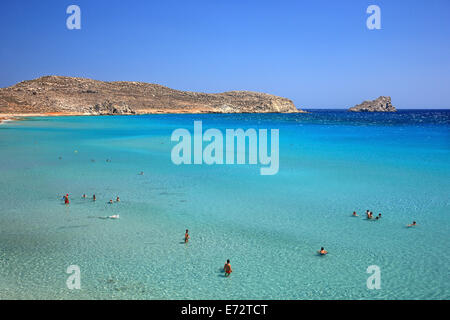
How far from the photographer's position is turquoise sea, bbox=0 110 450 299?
36.7ft

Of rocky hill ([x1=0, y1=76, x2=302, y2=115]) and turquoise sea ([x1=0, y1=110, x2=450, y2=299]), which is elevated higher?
rocky hill ([x1=0, y1=76, x2=302, y2=115])

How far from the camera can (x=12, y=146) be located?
40281mm

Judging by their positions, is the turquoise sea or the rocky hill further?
the rocky hill

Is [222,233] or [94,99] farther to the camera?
[94,99]

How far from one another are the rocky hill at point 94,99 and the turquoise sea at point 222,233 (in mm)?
105975

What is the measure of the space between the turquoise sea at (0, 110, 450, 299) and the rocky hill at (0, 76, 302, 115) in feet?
348

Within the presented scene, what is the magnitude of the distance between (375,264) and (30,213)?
15.8m

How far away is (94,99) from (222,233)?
14401 cm

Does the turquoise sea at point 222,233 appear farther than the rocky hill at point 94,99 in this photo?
No

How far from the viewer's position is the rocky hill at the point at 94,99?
4884 inches

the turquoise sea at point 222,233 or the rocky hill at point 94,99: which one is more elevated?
the rocky hill at point 94,99

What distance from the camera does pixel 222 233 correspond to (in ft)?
50.5
